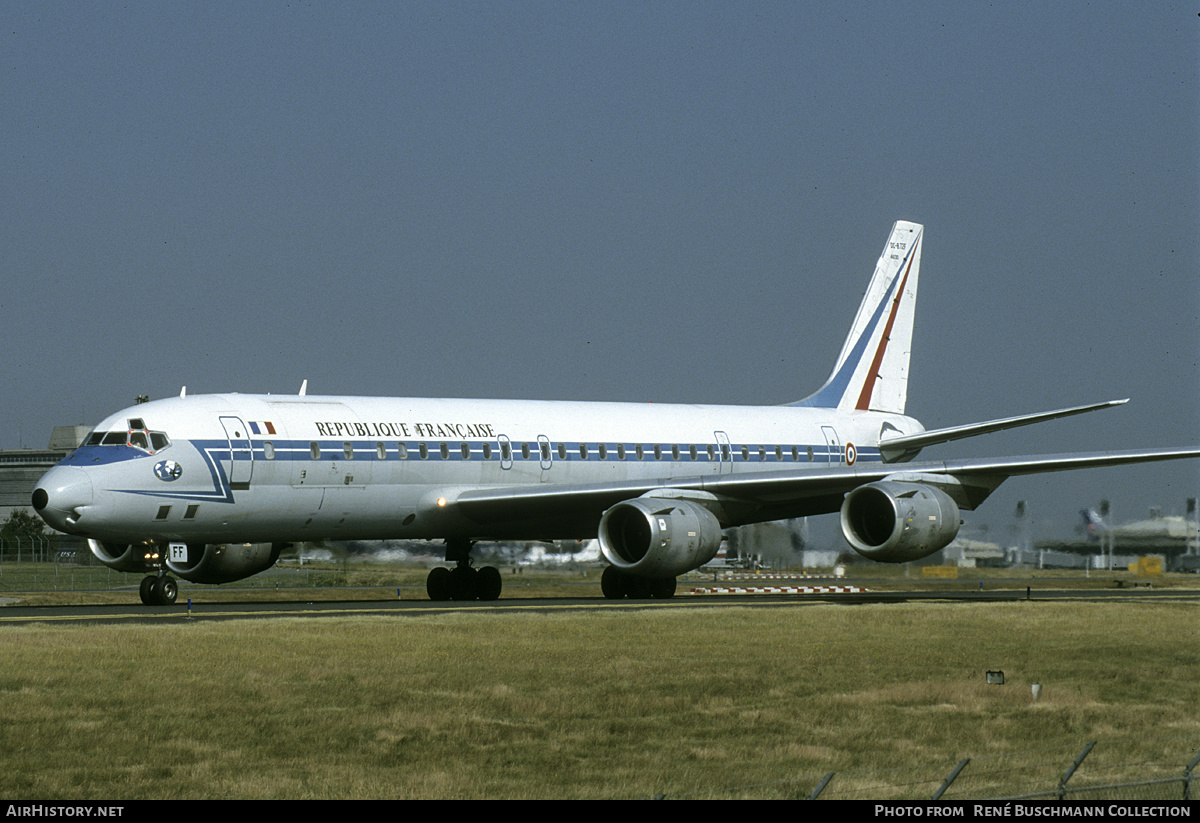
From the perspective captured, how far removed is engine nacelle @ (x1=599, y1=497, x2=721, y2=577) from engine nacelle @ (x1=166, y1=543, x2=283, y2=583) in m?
7.47

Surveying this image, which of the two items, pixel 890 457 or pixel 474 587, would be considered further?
pixel 890 457

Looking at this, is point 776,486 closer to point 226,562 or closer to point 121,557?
point 226,562

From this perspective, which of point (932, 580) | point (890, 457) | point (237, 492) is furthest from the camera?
point (932, 580)

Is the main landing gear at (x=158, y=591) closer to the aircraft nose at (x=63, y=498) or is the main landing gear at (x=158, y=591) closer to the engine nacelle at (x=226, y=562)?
the aircraft nose at (x=63, y=498)

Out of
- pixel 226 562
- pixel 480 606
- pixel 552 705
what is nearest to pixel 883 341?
pixel 480 606

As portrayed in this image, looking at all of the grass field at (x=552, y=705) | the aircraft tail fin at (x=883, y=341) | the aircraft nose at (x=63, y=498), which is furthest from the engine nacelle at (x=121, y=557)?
the aircraft tail fin at (x=883, y=341)

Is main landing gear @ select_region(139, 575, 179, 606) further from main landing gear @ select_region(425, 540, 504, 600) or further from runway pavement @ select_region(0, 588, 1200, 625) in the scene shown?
main landing gear @ select_region(425, 540, 504, 600)

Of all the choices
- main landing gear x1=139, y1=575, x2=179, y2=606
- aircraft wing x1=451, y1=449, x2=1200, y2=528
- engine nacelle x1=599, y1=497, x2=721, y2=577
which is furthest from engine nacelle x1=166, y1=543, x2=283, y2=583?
engine nacelle x1=599, y1=497, x2=721, y2=577

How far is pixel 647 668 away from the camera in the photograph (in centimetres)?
1975

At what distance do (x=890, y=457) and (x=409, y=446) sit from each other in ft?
46.7

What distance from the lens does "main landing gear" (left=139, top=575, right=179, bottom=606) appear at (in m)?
29.4

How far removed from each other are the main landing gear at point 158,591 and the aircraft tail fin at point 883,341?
17716 mm
